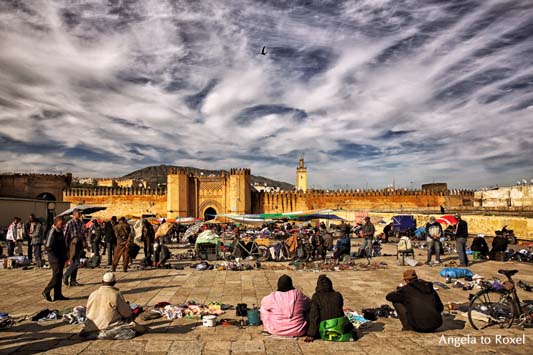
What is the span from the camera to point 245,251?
11.0m

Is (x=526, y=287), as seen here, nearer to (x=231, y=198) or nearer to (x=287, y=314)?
(x=287, y=314)

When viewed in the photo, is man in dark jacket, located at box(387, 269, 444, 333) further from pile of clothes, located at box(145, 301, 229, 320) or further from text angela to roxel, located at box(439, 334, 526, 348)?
pile of clothes, located at box(145, 301, 229, 320)

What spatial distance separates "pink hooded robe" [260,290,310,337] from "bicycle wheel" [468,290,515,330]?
2.12m

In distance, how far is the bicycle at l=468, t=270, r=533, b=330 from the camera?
4379 mm

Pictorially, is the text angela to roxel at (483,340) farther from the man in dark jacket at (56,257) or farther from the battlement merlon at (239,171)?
the battlement merlon at (239,171)

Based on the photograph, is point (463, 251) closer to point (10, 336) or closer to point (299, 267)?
point (299, 267)

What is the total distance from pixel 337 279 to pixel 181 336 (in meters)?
4.31

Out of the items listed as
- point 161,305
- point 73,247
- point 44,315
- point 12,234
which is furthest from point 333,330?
point 12,234

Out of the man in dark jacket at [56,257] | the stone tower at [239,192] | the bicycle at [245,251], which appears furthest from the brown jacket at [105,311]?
the stone tower at [239,192]

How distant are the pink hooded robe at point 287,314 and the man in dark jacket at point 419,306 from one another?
3.81ft

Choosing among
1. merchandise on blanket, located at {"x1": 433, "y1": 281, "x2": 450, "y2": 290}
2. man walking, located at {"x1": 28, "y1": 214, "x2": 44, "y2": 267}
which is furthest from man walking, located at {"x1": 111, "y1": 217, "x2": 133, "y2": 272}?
merchandise on blanket, located at {"x1": 433, "y1": 281, "x2": 450, "y2": 290}

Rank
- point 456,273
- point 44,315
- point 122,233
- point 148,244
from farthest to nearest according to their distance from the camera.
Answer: point 148,244
point 122,233
point 456,273
point 44,315

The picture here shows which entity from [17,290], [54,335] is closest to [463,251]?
[54,335]

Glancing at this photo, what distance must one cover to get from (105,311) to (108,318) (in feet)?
0.29
